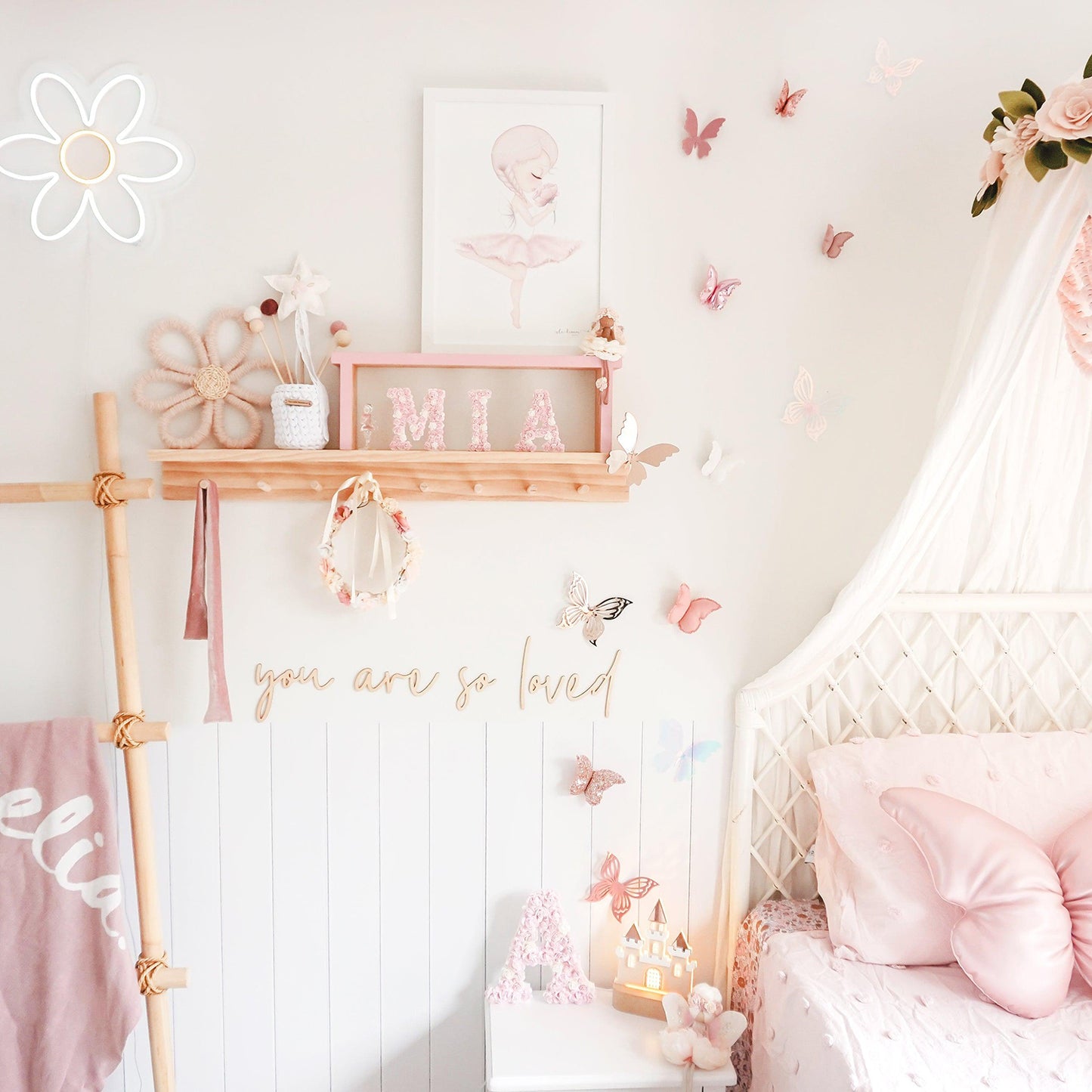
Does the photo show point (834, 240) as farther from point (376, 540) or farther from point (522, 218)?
point (376, 540)

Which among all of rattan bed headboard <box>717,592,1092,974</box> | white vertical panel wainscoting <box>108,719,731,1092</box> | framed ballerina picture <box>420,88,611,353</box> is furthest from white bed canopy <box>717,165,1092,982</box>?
framed ballerina picture <box>420,88,611,353</box>

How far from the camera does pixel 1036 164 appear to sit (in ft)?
4.88

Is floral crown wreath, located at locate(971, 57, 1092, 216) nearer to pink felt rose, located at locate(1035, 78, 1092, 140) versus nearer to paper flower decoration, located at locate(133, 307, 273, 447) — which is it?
pink felt rose, located at locate(1035, 78, 1092, 140)

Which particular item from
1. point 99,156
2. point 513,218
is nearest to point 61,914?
point 99,156

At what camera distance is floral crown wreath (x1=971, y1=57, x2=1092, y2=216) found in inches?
55.5

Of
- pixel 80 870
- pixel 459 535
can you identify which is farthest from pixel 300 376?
pixel 80 870

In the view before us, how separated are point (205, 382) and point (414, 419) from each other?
442mm

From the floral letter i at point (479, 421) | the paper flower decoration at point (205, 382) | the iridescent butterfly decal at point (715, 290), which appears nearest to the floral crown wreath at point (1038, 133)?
the iridescent butterfly decal at point (715, 290)

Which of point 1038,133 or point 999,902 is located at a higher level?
point 1038,133

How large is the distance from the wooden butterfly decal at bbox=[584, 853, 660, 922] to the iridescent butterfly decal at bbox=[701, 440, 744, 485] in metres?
0.88

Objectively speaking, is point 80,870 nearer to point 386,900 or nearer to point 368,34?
point 386,900

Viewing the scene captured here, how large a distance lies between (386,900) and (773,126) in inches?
74.9

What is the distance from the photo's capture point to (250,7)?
69.7 inches

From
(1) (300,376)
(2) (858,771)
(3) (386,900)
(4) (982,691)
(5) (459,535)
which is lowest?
(3) (386,900)
